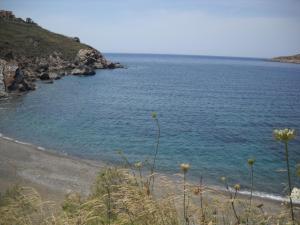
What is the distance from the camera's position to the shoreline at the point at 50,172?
18.2 metres

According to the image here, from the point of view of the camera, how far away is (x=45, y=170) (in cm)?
2177

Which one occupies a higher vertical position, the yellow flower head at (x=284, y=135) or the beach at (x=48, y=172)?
the yellow flower head at (x=284, y=135)

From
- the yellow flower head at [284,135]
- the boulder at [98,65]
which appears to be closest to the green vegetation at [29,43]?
the boulder at [98,65]

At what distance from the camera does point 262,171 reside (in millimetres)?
22203

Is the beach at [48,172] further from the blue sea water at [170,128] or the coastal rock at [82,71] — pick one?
the coastal rock at [82,71]

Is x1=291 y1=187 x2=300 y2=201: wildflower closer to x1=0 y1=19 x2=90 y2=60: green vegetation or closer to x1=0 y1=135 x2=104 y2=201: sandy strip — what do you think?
x1=0 y1=135 x2=104 y2=201: sandy strip

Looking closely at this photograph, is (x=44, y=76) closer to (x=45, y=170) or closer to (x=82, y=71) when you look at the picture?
(x=82, y=71)

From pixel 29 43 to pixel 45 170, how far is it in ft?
278

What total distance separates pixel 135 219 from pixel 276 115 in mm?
43129

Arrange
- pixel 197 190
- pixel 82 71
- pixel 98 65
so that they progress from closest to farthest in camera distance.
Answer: pixel 197 190, pixel 82 71, pixel 98 65

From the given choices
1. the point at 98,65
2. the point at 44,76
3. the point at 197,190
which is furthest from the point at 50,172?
the point at 98,65

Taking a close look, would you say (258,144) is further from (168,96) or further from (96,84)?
(96,84)

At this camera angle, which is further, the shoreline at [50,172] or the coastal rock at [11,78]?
the coastal rock at [11,78]

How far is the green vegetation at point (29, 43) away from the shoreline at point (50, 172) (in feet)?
193
